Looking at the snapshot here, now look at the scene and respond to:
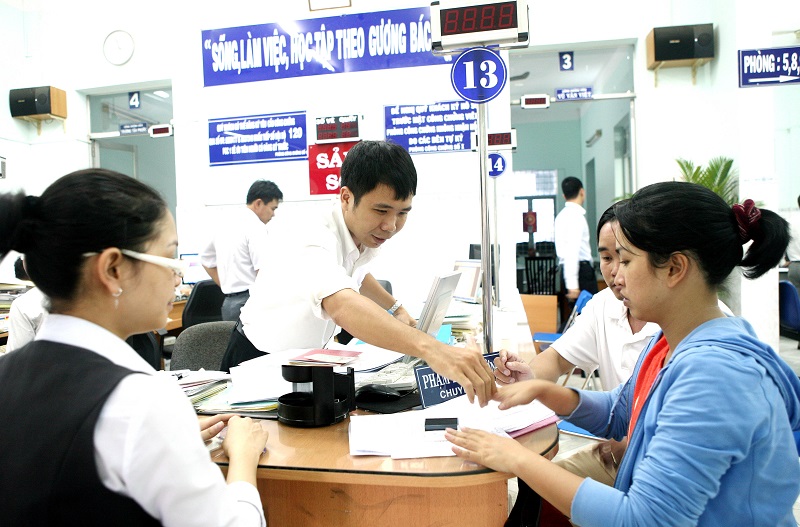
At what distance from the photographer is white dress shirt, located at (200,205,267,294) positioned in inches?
166

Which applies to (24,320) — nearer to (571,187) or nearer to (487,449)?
(487,449)

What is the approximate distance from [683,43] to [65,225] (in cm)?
613

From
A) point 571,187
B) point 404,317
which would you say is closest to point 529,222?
point 571,187

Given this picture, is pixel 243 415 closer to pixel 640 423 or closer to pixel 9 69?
pixel 640 423

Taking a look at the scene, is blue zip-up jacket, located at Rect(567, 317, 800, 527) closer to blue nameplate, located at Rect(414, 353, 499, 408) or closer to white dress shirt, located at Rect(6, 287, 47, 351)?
blue nameplate, located at Rect(414, 353, 499, 408)

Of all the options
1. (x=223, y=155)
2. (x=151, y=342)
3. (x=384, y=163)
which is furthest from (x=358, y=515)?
(x=223, y=155)

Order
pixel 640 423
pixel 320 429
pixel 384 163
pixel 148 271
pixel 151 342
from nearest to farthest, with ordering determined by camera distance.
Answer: pixel 148 271
pixel 640 423
pixel 320 429
pixel 384 163
pixel 151 342

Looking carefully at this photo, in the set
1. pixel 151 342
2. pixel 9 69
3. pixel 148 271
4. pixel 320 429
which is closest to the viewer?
pixel 148 271

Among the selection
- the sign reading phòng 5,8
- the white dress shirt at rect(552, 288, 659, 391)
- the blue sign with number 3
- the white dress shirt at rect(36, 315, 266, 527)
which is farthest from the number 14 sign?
the blue sign with number 3

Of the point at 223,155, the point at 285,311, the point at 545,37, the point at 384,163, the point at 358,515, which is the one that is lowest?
the point at 358,515

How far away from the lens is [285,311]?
1.83 m

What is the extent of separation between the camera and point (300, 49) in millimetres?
6102

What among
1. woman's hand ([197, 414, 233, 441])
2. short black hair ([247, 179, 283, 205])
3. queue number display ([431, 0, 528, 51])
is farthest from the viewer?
short black hair ([247, 179, 283, 205])

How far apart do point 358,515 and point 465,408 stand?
1.24ft
